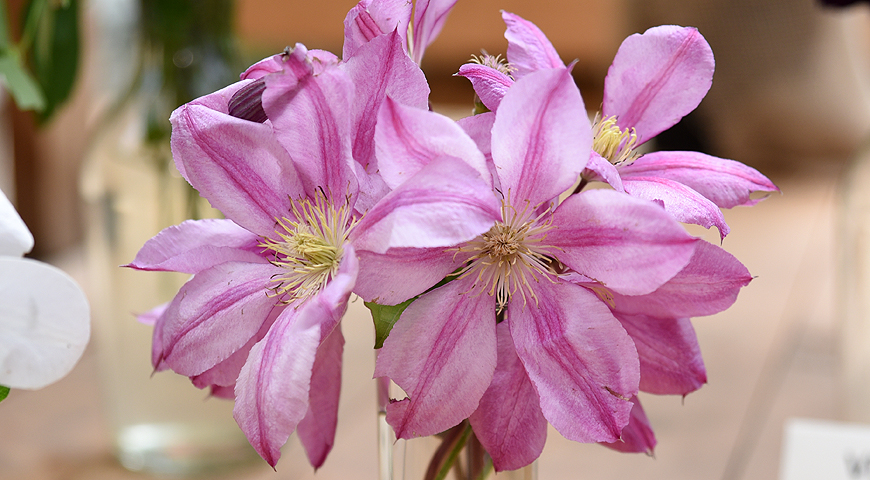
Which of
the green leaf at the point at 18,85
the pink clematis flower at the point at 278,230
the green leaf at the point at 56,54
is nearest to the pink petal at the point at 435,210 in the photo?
the pink clematis flower at the point at 278,230

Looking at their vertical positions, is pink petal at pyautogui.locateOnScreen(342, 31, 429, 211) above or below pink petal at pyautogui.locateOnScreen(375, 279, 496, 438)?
above

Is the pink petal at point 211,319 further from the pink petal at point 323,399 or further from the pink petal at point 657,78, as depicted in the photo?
the pink petal at point 657,78

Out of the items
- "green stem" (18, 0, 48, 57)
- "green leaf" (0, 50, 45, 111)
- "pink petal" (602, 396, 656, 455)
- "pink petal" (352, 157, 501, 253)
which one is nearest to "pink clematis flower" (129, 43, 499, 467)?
"pink petal" (352, 157, 501, 253)

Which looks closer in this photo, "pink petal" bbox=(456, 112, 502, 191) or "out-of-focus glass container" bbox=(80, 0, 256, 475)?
"pink petal" bbox=(456, 112, 502, 191)

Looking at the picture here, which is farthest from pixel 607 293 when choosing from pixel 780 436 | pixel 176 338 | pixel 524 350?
pixel 780 436

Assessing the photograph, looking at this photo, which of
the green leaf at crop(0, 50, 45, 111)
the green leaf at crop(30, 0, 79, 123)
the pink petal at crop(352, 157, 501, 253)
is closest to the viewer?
the pink petal at crop(352, 157, 501, 253)

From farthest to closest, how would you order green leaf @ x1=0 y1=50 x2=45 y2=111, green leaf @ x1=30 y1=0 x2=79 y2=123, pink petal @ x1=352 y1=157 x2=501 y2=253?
green leaf @ x1=30 y1=0 x2=79 y2=123
green leaf @ x1=0 y1=50 x2=45 y2=111
pink petal @ x1=352 y1=157 x2=501 y2=253

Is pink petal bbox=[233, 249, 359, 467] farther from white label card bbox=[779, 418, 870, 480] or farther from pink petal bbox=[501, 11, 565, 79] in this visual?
white label card bbox=[779, 418, 870, 480]
